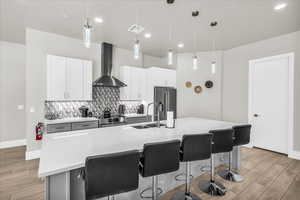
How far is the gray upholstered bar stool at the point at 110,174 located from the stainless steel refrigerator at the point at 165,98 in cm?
346

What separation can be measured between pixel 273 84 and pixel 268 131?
4.14 ft

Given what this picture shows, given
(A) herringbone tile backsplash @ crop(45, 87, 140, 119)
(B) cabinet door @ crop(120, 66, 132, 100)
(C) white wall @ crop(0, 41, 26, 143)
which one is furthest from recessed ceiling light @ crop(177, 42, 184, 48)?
(C) white wall @ crop(0, 41, 26, 143)

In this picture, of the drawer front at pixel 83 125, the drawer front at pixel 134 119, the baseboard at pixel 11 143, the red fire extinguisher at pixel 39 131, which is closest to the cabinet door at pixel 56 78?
the red fire extinguisher at pixel 39 131

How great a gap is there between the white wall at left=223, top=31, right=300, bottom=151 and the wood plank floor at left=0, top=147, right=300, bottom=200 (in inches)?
39.5

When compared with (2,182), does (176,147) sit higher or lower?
higher

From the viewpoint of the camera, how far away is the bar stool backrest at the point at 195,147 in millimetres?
1700

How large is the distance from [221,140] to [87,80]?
3.33 m

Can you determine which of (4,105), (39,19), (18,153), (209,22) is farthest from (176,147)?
(4,105)

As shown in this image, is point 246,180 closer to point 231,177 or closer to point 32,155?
point 231,177

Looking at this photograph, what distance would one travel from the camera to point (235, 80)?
4.53 m

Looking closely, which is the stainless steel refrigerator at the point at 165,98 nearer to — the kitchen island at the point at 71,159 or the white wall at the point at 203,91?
the white wall at the point at 203,91

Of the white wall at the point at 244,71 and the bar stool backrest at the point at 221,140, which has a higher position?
the white wall at the point at 244,71

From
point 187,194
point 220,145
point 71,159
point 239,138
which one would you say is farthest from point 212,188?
point 71,159

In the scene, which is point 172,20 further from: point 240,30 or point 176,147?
point 176,147
